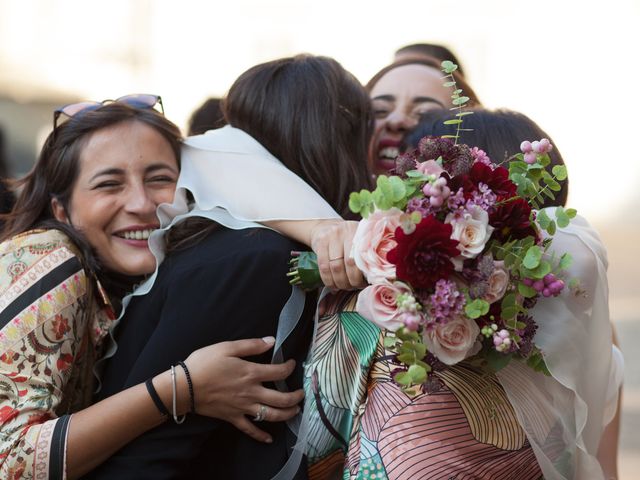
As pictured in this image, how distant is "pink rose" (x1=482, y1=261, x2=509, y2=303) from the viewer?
7.57ft

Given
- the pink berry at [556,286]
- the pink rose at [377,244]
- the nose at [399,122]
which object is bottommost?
the nose at [399,122]

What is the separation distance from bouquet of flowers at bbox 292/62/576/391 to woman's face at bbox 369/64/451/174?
1.76 m

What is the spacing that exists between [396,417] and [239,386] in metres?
0.53

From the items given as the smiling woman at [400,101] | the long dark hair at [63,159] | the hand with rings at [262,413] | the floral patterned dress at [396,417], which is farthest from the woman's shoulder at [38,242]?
the smiling woman at [400,101]

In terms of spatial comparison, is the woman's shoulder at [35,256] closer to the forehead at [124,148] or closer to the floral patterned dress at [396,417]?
the forehead at [124,148]

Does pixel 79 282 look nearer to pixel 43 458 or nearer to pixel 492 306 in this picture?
pixel 43 458

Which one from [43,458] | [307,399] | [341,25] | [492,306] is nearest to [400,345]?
[492,306]

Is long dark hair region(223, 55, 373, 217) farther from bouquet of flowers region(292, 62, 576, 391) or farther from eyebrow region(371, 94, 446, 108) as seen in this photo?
eyebrow region(371, 94, 446, 108)

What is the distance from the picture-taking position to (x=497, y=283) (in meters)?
2.32

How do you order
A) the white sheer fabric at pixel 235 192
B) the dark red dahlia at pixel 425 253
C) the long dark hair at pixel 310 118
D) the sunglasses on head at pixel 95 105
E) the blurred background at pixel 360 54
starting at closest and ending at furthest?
1. the dark red dahlia at pixel 425 253
2. the white sheer fabric at pixel 235 192
3. the long dark hair at pixel 310 118
4. the sunglasses on head at pixel 95 105
5. the blurred background at pixel 360 54

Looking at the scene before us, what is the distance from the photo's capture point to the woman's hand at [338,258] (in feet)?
8.21

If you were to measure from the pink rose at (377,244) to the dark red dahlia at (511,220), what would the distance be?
0.80 ft

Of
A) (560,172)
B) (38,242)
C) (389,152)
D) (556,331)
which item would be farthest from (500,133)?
(38,242)

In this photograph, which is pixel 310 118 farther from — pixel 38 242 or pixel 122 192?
pixel 38 242
